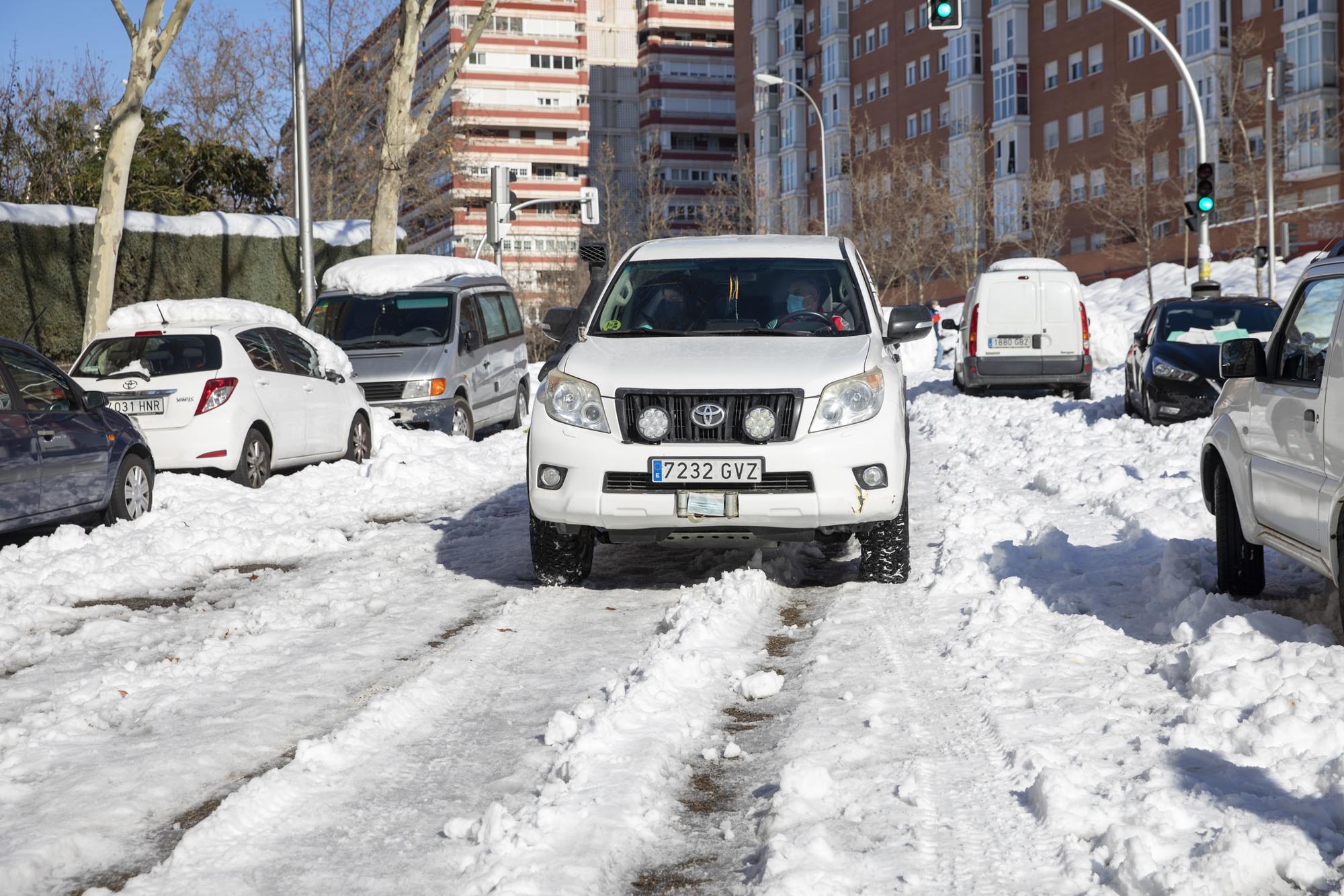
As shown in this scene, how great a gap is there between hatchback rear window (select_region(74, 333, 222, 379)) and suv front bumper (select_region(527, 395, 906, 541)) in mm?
6474

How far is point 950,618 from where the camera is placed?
684 centimetres

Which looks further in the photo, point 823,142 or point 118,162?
point 823,142

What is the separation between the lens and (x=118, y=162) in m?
18.5

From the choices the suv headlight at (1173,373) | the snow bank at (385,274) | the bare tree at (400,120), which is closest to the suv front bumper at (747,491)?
the suv headlight at (1173,373)

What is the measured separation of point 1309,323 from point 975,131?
67.8 metres

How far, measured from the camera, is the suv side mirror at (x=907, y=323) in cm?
880

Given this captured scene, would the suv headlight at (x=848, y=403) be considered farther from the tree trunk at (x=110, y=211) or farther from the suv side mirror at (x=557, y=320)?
the tree trunk at (x=110, y=211)

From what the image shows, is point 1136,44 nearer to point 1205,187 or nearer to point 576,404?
point 1205,187

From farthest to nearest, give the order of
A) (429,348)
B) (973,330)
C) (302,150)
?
1. (973,330)
2. (302,150)
3. (429,348)

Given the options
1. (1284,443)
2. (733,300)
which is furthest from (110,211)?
(1284,443)

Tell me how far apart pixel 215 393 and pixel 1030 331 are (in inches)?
550

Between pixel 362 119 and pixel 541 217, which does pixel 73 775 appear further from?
pixel 541 217

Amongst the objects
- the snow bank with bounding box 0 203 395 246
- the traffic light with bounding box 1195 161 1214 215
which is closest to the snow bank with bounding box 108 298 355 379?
the snow bank with bounding box 0 203 395 246

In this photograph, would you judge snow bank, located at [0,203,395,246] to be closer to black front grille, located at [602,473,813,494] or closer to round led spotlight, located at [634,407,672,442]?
round led spotlight, located at [634,407,672,442]
